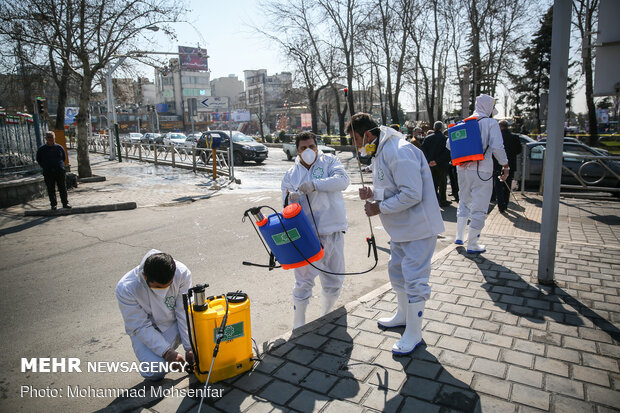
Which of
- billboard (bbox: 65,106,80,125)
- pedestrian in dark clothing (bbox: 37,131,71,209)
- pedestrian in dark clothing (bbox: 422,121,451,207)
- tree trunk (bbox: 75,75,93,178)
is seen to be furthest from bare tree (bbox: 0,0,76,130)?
billboard (bbox: 65,106,80,125)

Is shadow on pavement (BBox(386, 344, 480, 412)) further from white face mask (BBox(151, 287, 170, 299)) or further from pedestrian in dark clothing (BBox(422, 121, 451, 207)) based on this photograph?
pedestrian in dark clothing (BBox(422, 121, 451, 207))

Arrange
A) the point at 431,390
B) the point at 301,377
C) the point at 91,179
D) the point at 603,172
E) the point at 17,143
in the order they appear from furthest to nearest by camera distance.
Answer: the point at 91,179
the point at 17,143
the point at 603,172
the point at 301,377
the point at 431,390

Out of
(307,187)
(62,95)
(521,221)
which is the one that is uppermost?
(62,95)

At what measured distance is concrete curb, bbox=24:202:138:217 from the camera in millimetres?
9578

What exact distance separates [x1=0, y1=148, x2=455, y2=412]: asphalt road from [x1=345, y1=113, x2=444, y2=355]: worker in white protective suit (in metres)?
1.28

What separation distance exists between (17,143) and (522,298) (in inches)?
547

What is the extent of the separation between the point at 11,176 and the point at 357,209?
391 inches

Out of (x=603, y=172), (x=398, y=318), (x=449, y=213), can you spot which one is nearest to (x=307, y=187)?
(x=398, y=318)

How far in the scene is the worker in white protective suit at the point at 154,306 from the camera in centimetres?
284

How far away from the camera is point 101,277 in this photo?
5.42 m

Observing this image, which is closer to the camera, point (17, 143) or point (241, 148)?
point (17, 143)

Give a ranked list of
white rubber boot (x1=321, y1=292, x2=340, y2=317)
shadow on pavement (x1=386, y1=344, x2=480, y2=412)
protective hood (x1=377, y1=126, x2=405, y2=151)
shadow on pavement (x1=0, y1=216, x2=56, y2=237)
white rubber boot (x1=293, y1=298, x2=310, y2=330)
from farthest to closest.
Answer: shadow on pavement (x1=0, y1=216, x2=56, y2=237), white rubber boot (x1=321, y1=292, x2=340, y2=317), white rubber boot (x1=293, y1=298, x2=310, y2=330), protective hood (x1=377, y1=126, x2=405, y2=151), shadow on pavement (x1=386, y1=344, x2=480, y2=412)

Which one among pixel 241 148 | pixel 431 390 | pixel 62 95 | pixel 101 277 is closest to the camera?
pixel 431 390

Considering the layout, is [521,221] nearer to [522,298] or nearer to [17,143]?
[522,298]
